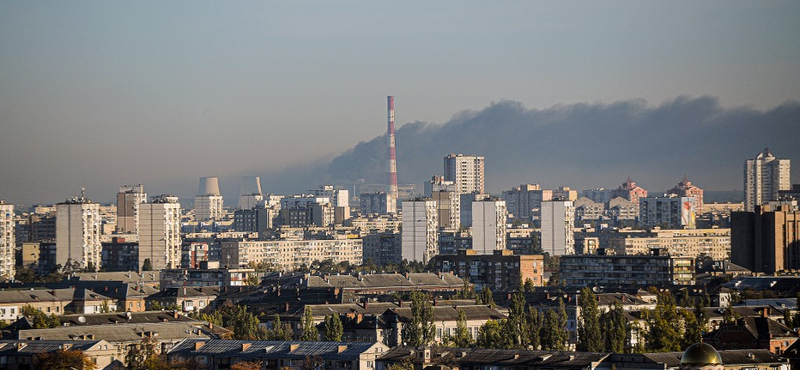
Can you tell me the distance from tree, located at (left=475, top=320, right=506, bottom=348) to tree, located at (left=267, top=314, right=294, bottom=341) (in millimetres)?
6869

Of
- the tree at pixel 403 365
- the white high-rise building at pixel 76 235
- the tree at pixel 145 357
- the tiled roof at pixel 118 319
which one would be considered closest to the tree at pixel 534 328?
the tree at pixel 403 365

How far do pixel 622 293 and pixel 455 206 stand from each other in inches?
4425

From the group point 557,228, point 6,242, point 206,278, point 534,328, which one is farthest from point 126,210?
point 534,328

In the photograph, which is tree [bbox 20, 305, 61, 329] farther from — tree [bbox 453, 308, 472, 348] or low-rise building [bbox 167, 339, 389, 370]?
tree [bbox 453, 308, 472, 348]

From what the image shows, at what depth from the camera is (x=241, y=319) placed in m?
60.8

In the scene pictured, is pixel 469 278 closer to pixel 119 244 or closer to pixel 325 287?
pixel 325 287

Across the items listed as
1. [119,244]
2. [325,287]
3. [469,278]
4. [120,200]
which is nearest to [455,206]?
[120,200]

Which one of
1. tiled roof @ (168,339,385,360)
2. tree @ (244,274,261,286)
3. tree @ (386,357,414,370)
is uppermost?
tree @ (244,274,261,286)

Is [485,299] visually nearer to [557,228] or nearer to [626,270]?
[626,270]

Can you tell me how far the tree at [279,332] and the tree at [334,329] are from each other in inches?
63.7

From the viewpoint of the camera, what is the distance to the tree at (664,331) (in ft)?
172

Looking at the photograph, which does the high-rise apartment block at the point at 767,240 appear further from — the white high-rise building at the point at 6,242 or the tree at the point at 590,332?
the white high-rise building at the point at 6,242

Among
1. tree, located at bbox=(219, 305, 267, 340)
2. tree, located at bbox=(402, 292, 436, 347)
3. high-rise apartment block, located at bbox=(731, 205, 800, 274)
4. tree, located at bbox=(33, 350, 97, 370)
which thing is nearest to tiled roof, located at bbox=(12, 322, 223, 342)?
tree, located at bbox=(219, 305, 267, 340)

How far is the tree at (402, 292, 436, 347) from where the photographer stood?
190 ft
